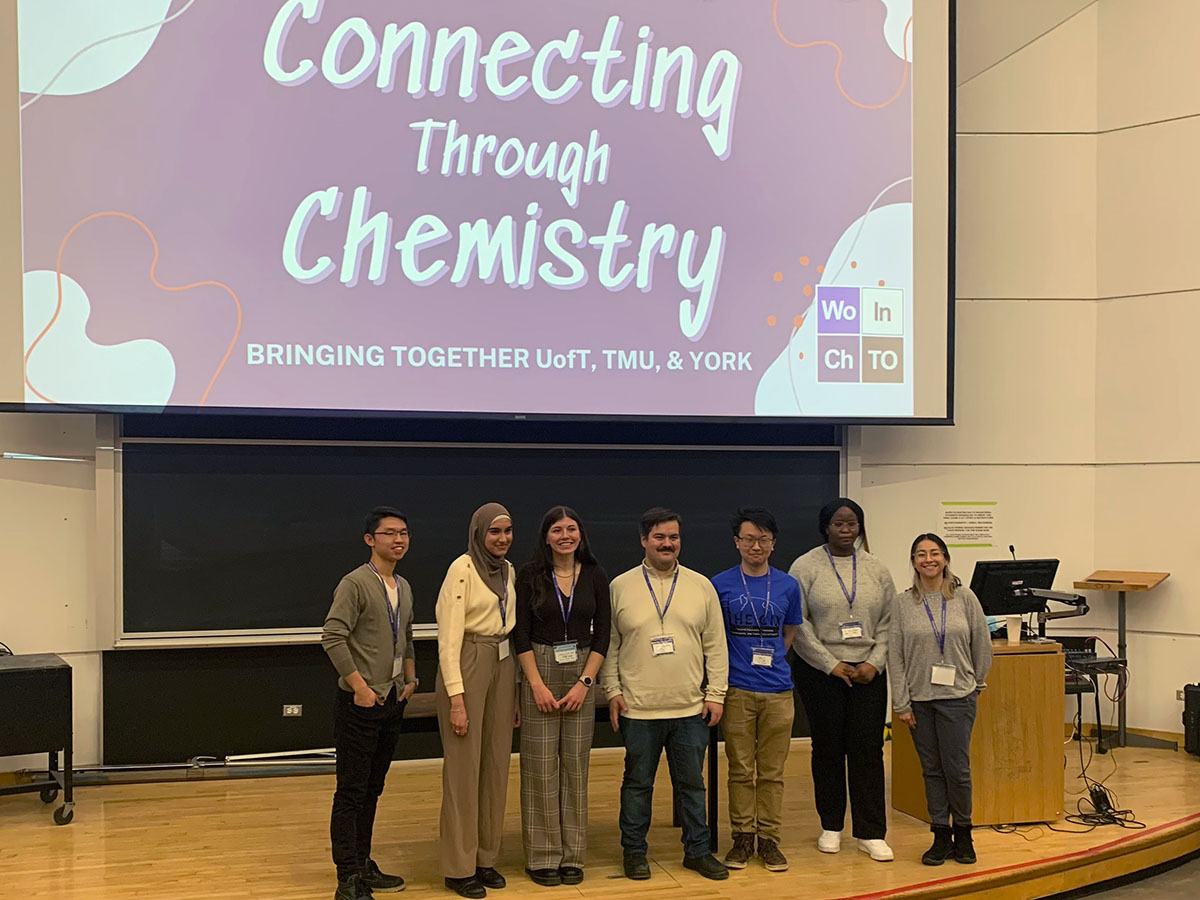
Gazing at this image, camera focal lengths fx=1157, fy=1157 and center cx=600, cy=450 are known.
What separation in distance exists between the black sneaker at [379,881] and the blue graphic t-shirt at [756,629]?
1.40 metres

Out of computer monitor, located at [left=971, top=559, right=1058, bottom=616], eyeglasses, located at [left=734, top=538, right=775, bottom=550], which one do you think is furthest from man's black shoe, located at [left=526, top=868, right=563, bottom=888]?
computer monitor, located at [left=971, top=559, right=1058, bottom=616]

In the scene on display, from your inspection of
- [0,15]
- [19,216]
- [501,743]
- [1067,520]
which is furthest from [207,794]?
[1067,520]

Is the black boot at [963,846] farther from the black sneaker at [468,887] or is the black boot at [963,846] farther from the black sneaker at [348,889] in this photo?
the black sneaker at [348,889]

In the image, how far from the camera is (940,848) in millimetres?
4348

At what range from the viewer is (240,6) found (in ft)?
17.6

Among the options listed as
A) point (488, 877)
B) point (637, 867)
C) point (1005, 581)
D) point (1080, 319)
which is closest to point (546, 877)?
point (488, 877)

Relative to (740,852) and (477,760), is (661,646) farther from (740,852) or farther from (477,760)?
(740,852)

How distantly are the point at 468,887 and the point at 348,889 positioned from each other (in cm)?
40

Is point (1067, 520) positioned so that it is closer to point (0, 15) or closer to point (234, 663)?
point (234, 663)

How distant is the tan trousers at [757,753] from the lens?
4.30 m

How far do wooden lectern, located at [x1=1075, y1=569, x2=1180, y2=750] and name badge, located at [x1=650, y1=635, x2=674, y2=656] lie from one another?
3452 mm

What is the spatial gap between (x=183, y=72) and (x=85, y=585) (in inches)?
97.5

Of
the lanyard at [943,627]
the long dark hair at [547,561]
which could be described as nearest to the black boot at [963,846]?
the lanyard at [943,627]

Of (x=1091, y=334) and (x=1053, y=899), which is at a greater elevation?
(x=1091, y=334)
